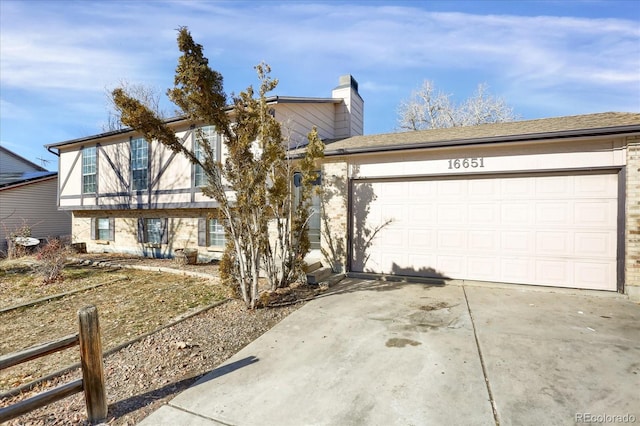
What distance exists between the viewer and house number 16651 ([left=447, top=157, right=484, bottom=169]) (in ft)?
23.5

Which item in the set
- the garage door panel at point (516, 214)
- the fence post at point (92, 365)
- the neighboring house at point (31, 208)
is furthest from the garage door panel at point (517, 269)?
the neighboring house at point (31, 208)

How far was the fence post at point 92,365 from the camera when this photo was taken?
2.69 m

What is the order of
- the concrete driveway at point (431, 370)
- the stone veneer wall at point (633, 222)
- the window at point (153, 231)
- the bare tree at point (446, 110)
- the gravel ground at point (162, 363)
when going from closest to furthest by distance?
1. the concrete driveway at point (431, 370)
2. the gravel ground at point (162, 363)
3. the stone veneer wall at point (633, 222)
4. the window at point (153, 231)
5. the bare tree at point (446, 110)

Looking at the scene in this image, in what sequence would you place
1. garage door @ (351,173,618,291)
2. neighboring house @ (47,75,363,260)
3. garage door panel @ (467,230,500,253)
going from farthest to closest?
neighboring house @ (47,75,363,260)
garage door panel @ (467,230,500,253)
garage door @ (351,173,618,291)

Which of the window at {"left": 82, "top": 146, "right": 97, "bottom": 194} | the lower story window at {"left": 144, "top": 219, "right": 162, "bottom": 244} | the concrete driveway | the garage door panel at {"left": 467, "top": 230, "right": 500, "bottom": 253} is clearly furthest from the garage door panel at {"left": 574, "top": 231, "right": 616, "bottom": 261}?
the window at {"left": 82, "top": 146, "right": 97, "bottom": 194}

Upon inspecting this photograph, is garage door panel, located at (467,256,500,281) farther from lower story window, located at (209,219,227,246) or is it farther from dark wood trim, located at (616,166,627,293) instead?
lower story window, located at (209,219,227,246)

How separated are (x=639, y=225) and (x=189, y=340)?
8201 mm

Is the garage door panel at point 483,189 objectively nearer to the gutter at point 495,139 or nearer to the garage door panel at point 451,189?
the garage door panel at point 451,189

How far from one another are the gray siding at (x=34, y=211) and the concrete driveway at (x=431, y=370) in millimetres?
19562

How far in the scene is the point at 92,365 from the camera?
273 cm

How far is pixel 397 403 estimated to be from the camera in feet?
9.51

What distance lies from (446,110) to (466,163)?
16.1m
